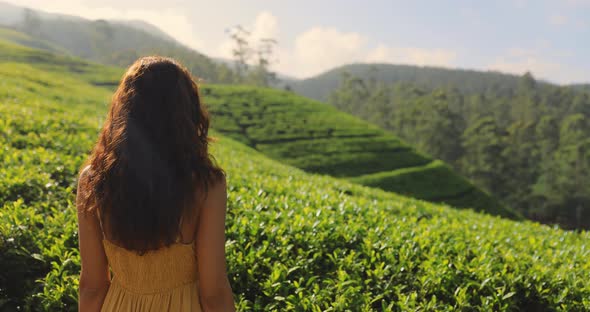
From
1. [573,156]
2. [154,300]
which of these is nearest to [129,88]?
[154,300]

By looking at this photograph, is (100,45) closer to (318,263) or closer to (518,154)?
(518,154)

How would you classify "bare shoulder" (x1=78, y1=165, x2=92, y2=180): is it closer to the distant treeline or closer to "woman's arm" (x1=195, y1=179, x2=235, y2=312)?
"woman's arm" (x1=195, y1=179, x2=235, y2=312)

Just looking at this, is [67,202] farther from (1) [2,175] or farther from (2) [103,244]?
(2) [103,244]

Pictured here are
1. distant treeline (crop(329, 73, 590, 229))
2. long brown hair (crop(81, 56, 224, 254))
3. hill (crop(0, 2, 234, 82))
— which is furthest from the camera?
hill (crop(0, 2, 234, 82))

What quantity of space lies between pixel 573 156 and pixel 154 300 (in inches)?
2532

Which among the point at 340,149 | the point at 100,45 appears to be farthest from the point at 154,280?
the point at 100,45

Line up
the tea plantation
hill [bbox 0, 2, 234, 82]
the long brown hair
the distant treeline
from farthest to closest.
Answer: hill [bbox 0, 2, 234, 82], the distant treeline, the tea plantation, the long brown hair

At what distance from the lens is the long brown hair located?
205cm

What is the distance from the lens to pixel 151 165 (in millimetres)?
2041

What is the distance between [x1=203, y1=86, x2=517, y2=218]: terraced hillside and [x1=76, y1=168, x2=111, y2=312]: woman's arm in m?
25.1

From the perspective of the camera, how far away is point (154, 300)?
7.69 ft

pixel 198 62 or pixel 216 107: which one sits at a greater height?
pixel 198 62

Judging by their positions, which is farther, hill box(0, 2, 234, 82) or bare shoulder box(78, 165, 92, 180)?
hill box(0, 2, 234, 82)

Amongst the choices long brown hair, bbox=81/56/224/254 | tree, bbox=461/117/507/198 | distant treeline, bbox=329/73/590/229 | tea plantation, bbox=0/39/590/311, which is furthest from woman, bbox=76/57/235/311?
tree, bbox=461/117/507/198
